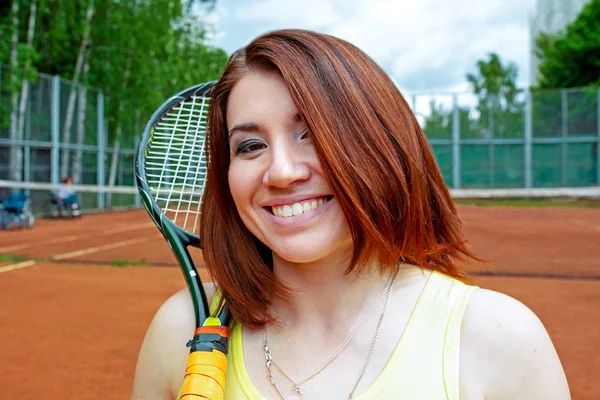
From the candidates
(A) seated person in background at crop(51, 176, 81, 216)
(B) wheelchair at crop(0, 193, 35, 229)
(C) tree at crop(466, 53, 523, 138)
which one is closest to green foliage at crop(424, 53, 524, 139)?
(C) tree at crop(466, 53, 523, 138)

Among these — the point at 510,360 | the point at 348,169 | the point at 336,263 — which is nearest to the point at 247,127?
the point at 348,169

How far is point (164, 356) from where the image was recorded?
1.33 metres

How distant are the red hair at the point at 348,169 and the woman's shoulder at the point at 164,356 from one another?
12cm

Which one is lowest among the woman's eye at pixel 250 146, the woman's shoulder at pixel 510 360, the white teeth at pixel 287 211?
the woman's shoulder at pixel 510 360

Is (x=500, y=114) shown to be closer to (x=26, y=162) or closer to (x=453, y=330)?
(x=26, y=162)

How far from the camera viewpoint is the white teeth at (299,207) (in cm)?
120

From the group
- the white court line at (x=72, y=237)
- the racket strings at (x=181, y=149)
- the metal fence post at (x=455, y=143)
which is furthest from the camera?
the metal fence post at (x=455, y=143)

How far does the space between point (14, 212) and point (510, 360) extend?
40.4 feet

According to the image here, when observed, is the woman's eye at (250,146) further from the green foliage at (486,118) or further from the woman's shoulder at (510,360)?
the green foliage at (486,118)

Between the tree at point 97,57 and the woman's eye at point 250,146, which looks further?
the tree at point 97,57

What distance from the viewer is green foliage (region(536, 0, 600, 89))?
26.2 meters

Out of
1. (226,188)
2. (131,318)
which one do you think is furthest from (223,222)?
(131,318)

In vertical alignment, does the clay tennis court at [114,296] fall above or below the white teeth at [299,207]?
below

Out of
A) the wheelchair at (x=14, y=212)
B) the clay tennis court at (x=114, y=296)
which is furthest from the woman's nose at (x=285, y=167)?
the wheelchair at (x=14, y=212)
